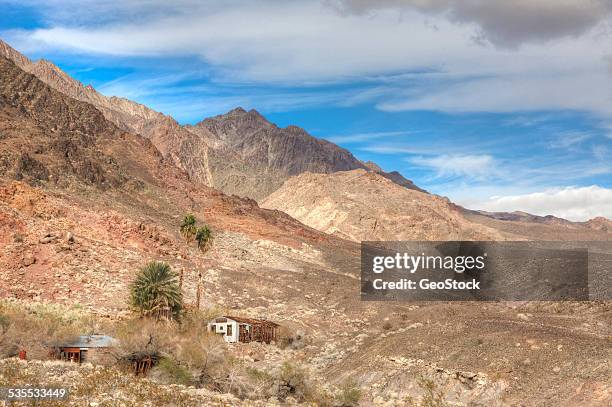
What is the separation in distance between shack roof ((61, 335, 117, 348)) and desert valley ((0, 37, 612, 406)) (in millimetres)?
2331

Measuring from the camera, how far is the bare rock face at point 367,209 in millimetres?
139875

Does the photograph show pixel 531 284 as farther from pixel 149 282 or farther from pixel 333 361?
pixel 149 282

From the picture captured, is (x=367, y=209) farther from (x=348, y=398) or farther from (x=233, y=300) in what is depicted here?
(x=348, y=398)

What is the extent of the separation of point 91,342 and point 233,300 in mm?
28120

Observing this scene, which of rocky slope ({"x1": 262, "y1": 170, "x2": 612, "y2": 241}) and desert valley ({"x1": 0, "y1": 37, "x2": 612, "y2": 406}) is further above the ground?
rocky slope ({"x1": 262, "y1": 170, "x2": 612, "y2": 241})

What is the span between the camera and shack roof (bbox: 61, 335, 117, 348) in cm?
2803

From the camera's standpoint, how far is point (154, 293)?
4028 centimetres

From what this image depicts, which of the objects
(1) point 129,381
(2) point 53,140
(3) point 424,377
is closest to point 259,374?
(1) point 129,381

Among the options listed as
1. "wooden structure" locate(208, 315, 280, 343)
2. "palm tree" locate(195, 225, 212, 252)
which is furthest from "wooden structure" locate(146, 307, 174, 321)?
"palm tree" locate(195, 225, 212, 252)

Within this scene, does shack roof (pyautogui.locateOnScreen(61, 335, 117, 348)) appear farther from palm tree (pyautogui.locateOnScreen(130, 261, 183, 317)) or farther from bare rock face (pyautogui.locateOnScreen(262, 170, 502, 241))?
bare rock face (pyautogui.locateOnScreen(262, 170, 502, 241))

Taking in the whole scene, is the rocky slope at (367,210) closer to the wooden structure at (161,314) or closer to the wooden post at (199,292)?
the wooden post at (199,292)

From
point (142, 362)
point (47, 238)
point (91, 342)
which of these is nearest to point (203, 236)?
point (47, 238)

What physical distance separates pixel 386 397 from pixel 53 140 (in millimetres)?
66888

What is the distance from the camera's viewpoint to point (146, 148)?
10862cm
